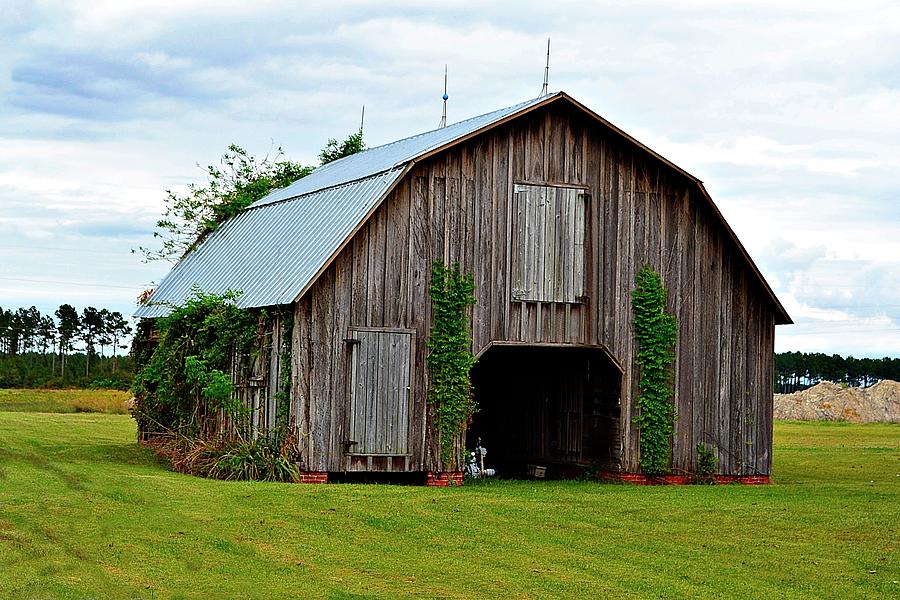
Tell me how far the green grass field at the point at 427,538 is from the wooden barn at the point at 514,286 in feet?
5.19

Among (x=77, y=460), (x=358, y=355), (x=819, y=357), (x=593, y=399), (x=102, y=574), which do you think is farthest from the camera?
(x=819, y=357)

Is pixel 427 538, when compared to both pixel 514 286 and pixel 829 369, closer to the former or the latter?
pixel 514 286

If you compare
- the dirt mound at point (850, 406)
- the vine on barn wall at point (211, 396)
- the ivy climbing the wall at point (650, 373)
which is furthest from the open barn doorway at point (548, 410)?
the dirt mound at point (850, 406)

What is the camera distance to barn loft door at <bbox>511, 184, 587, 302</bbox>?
77.0 ft

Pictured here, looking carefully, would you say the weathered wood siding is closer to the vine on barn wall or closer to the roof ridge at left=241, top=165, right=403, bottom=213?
the vine on barn wall

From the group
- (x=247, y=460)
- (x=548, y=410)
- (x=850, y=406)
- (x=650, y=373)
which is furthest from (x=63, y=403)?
(x=850, y=406)

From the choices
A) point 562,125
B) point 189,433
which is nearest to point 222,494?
point 189,433

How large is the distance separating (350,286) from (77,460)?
6.14 metres

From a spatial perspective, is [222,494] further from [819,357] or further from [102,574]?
[819,357]

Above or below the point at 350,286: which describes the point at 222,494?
below

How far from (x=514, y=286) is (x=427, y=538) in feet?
27.8

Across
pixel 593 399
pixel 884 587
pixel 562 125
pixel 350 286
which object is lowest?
pixel 884 587

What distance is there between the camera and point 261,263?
25.0 m

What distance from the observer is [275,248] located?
2517 cm
